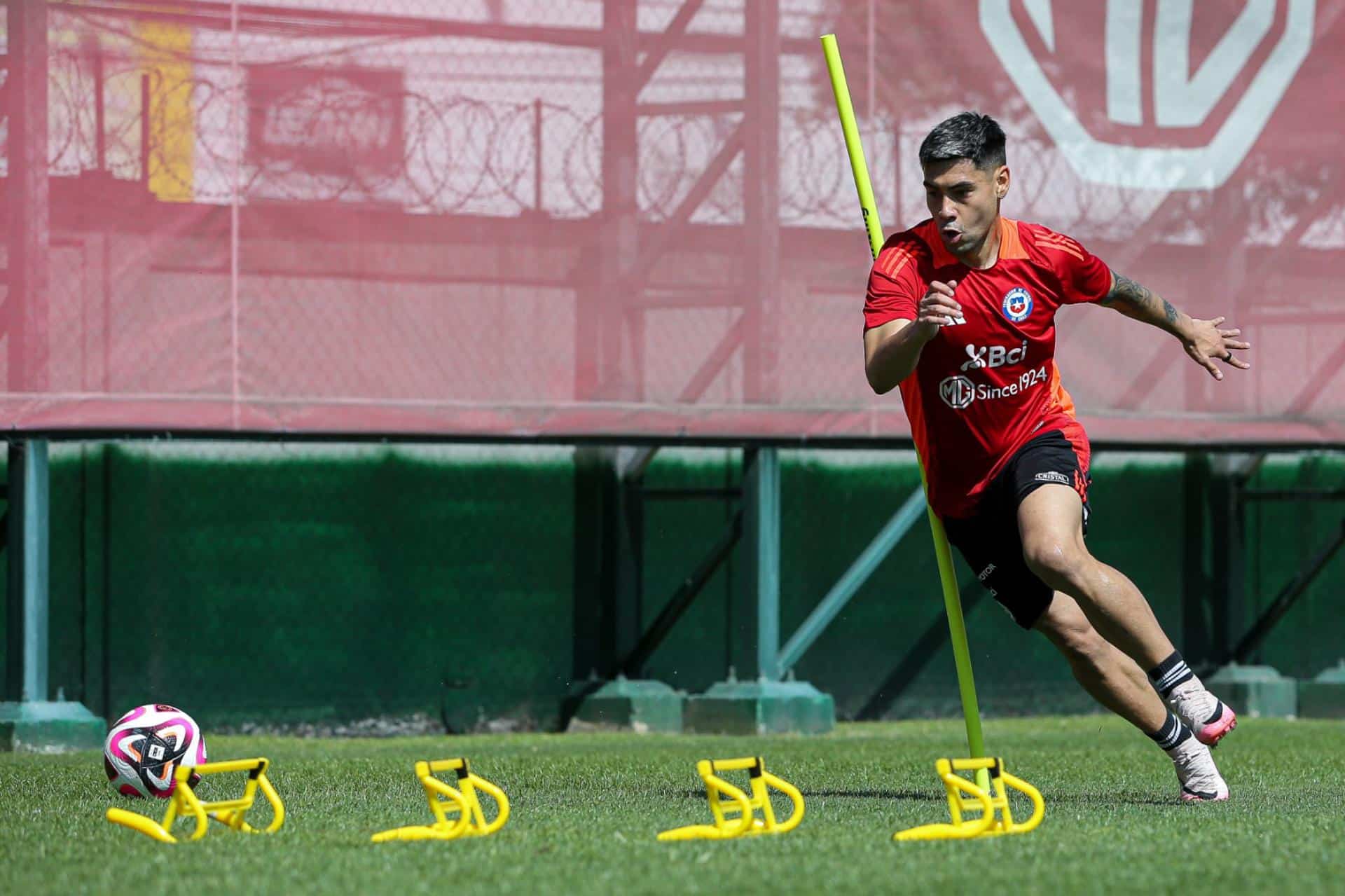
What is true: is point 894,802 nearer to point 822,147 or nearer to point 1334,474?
point 822,147

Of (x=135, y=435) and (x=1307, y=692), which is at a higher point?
(x=135, y=435)

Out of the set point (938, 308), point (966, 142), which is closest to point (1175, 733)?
point (938, 308)

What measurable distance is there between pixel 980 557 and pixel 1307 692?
20.1ft

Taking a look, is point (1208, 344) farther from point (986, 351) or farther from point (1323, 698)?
point (1323, 698)

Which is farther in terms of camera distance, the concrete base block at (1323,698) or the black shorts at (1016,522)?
the concrete base block at (1323,698)

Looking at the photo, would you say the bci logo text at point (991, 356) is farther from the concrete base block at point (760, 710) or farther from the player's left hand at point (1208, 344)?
the concrete base block at point (760, 710)

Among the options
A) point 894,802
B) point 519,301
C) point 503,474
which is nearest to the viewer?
point 894,802

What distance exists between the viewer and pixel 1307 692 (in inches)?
470

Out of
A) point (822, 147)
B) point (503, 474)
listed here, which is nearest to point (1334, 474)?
point (822, 147)

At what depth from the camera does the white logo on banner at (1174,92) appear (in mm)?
11266

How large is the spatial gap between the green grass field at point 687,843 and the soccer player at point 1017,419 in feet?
1.11

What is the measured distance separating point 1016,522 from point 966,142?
1169 millimetres

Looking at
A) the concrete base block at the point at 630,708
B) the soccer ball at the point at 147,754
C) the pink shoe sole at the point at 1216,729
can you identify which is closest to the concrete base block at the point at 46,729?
the concrete base block at the point at 630,708

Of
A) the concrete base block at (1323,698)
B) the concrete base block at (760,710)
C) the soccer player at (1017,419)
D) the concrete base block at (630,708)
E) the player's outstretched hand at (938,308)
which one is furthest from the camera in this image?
the concrete base block at (1323,698)
